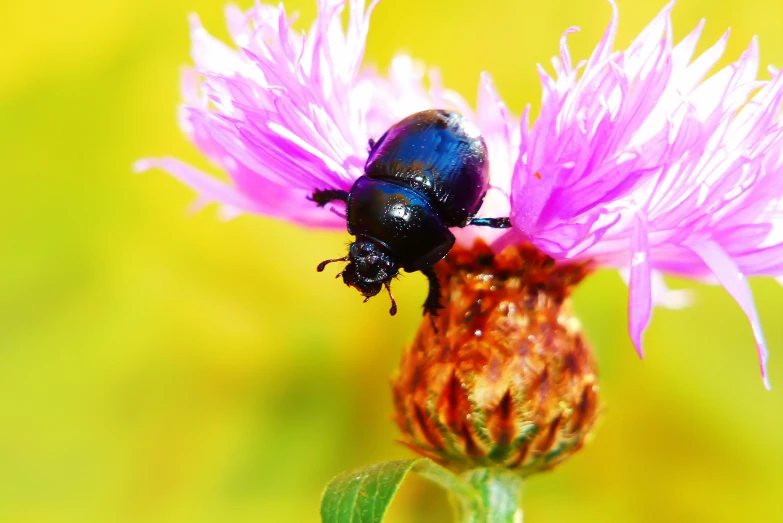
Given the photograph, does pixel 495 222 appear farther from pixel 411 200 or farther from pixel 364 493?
pixel 364 493

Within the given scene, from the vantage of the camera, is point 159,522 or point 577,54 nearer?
point 159,522

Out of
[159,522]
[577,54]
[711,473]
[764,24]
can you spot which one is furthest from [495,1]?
[159,522]

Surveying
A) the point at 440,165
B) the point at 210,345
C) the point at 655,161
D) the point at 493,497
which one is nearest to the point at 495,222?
the point at 440,165

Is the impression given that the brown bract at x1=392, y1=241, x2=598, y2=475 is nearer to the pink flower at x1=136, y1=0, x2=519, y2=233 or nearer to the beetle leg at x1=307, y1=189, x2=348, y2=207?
the pink flower at x1=136, y1=0, x2=519, y2=233

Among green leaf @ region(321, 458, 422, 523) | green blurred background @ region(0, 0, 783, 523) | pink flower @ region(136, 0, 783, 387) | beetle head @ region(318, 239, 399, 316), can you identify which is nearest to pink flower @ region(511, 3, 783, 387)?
pink flower @ region(136, 0, 783, 387)

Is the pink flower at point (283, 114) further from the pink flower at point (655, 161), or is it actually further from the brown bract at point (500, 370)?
the pink flower at point (655, 161)

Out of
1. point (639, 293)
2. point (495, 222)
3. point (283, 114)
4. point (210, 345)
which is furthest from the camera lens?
point (210, 345)

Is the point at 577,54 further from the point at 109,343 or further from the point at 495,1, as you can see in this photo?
the point at 109,343
